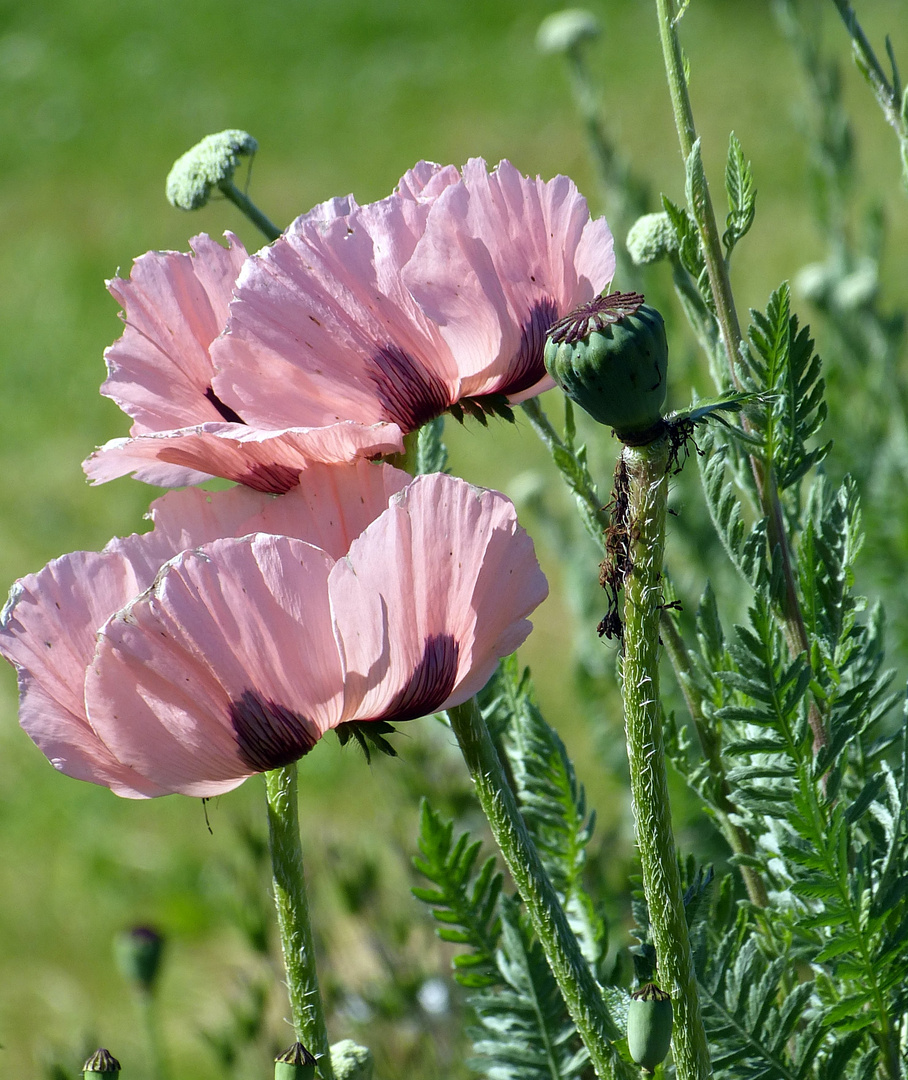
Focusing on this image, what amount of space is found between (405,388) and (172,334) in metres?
0.10

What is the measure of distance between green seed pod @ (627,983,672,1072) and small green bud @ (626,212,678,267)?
16.3 inches

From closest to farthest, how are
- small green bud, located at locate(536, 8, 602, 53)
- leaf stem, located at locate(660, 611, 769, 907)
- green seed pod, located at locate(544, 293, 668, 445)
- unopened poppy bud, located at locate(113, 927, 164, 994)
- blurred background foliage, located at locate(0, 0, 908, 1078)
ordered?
1. green seed pod, located at locate(544, 293, 668, 445)
2. leaf stem, located at locate(660, 611, 769, 907)
3. unopened poppy bud, located at locate(113, 927, 164, 994)
4. blurred background foliage, located at locate(0, 0, 908, 1078)
5. small green bud, located at locate(536, 8, 602, 53)

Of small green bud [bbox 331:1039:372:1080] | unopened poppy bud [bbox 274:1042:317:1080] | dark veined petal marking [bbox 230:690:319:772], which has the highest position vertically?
dark veined petal marking [bbox 230:690:319:772]

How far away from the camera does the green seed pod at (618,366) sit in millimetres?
380

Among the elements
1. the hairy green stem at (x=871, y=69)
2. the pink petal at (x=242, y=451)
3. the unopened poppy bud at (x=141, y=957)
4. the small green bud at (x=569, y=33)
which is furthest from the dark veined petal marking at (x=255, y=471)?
the small green bud at (x=569, y=33)

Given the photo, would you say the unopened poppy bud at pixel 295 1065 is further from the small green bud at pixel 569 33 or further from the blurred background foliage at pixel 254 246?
the small green bud at pixel 569 33

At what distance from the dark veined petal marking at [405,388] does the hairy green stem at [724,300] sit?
0.13 metres

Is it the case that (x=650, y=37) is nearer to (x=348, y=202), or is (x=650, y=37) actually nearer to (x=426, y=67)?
(x=426, y=67)

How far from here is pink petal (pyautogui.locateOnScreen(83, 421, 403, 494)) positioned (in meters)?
0.46

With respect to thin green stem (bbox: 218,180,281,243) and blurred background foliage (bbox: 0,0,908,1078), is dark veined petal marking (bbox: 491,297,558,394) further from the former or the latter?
thin green stem (bbox: 218,180,281,243)

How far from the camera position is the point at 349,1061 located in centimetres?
57

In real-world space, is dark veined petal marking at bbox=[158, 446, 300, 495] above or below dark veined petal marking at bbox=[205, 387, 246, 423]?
below

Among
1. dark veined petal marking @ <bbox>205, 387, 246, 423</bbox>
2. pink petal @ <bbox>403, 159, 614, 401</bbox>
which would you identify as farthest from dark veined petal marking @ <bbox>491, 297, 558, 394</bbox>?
dark veined petal marking @ <bbox>205, 387, 246, 423</bbox>

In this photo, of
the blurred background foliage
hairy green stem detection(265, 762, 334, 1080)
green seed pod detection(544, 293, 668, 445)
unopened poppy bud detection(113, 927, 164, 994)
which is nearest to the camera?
green seed pod detection(544, 293, 668, 445)
